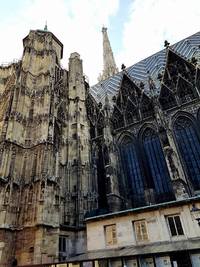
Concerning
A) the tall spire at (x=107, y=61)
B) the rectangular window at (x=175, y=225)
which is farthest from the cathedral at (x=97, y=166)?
the tall spire at (x=107, y=61)

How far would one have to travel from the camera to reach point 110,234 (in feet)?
35.8

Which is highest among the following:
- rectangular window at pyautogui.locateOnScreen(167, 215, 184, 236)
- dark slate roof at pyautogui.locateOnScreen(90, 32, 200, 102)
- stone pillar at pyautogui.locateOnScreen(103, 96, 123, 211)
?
dark slate roof at pyautogui.locateOnScreen(90, 32, 200, 102)

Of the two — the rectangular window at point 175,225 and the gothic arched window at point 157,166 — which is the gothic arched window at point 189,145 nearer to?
the gothic arched window at point 157,166

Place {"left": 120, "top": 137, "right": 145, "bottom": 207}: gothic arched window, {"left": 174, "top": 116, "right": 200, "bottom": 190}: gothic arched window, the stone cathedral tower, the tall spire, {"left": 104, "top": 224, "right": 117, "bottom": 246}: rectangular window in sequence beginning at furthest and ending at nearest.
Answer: the tall spire < {"left": 120, "top": 137, "right": 145, "bottom": 207}: gothic arched window < {"left": 174, "top": 116, "right": 200, "bottom": 190}: gothic arched window < the stone cathedral tower < {"left": 104, "top": 224, "right": 117, "bottom": 246}: rectangular window

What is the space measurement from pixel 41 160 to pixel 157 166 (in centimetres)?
750

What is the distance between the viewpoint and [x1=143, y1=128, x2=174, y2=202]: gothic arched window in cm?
1432

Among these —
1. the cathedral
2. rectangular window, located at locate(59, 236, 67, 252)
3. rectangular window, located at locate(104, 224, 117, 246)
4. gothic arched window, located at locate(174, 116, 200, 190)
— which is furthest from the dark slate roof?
rectangular window, located at locate(59, 236, 67, 252)

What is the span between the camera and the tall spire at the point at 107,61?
40.6 metres

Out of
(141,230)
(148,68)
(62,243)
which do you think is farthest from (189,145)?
(148,68)

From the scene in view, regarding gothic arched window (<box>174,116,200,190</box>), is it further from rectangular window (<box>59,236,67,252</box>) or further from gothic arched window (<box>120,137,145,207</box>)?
rectangular window (<box>59,236,67,252</box>)

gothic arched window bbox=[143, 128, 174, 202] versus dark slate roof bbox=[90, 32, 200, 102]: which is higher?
dark slate roof bbox=[90, 32, 200, 102]

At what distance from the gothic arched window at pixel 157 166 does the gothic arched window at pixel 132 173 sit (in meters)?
0.88

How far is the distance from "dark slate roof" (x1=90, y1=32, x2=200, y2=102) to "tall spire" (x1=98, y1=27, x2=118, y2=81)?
13525 millimetres

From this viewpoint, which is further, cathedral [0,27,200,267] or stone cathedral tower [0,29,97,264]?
stone cathedral tower [0,29,97,264]
